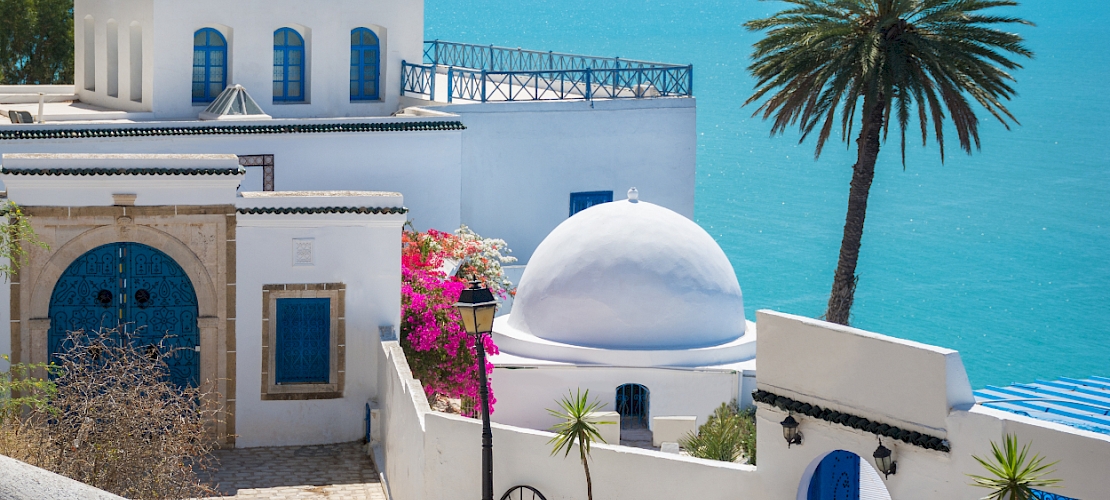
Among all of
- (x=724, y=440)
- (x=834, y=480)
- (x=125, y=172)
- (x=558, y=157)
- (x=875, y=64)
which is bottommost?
(x=724, y=440)

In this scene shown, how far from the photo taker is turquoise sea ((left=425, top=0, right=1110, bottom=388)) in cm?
6294

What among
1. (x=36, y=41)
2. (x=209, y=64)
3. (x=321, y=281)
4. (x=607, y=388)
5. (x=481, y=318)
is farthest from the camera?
(x=36, y=41)

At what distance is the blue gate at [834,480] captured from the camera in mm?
11609

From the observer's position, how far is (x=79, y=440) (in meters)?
13.1

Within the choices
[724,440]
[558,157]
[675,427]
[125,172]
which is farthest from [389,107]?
[724,440]

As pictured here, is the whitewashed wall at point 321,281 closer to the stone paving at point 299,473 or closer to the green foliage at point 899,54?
the stone paving at point 299,473

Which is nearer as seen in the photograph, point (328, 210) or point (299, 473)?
point (299, 473)

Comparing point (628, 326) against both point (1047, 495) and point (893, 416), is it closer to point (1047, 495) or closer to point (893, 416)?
point (893, 416)

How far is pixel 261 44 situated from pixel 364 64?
7.51ft

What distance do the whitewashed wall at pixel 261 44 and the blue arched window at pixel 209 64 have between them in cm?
19

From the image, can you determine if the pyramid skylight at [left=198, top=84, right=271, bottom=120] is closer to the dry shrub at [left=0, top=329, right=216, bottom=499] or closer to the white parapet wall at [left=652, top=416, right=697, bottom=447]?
the white parapet wall at [left=652, top=416, right=697, bottom=447]

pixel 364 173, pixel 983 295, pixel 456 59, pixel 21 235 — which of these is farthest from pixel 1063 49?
pixel 21 235

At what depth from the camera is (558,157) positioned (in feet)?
88.8

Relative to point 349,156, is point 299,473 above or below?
below
